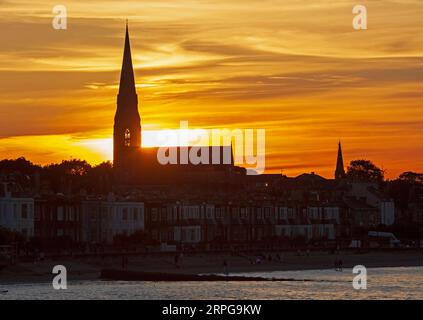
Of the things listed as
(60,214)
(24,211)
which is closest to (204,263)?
(60,214)

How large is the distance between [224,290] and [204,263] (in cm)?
3424

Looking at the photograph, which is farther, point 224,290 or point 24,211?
point 24,211

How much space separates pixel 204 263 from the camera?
377 ft

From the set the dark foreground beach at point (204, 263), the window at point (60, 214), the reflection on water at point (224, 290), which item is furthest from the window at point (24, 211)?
the reflection on water at point (224, 290)

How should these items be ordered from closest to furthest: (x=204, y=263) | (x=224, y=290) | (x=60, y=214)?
1. (x=224, y=290)
2. (x=204, y=263)
3. (x=60, y=214)

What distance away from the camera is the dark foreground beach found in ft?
302

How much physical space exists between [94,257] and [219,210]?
1952 inches

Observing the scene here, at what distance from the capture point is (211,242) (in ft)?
461

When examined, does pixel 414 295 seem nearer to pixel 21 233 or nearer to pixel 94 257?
pixel 94 257

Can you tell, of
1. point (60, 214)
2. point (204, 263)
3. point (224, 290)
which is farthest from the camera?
point (60, 214)

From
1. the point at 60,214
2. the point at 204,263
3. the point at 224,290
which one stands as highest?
the point at 60,214

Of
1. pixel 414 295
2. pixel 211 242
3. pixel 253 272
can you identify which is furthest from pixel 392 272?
pixel 414 295

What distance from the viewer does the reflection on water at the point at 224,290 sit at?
7462 centimetres

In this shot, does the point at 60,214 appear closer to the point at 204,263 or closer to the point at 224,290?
the point at 204,263
